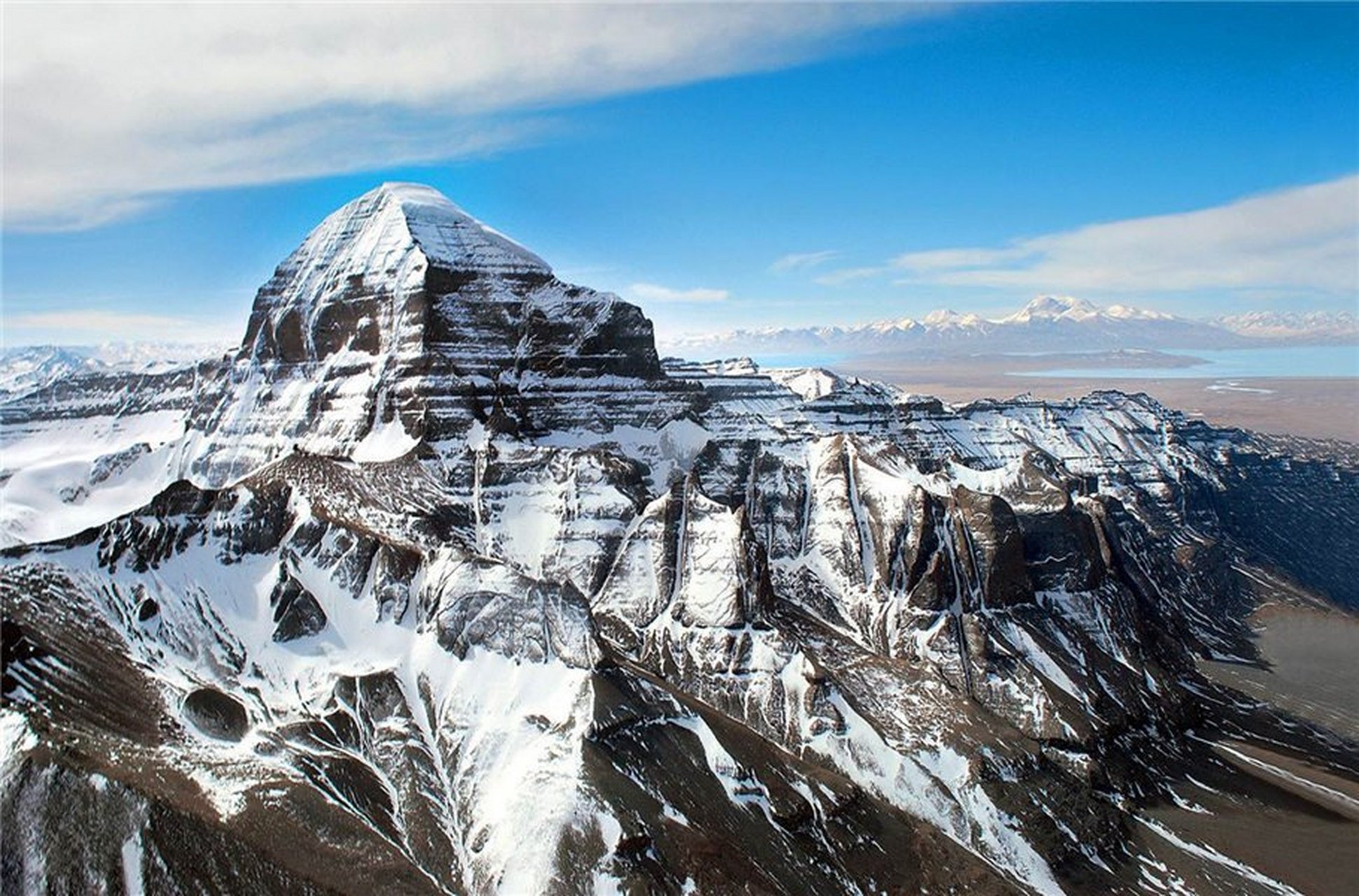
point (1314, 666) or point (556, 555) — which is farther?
point (1314, 666)

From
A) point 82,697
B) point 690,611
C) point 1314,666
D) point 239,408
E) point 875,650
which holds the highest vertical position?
point 239,408

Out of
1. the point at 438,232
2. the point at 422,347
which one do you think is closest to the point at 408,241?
the point at 438,232

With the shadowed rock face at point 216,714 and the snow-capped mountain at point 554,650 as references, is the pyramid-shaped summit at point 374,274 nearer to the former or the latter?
the snow-capped mountain at point 554,650

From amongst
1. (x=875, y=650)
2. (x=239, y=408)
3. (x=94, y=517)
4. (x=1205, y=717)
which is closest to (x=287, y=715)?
(x=875, y=650)

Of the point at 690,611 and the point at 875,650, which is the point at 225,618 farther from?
the point at 875,650

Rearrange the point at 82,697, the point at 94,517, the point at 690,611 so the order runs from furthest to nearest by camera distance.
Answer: the point at 94,517
the point at 690,611
the point at 82,697

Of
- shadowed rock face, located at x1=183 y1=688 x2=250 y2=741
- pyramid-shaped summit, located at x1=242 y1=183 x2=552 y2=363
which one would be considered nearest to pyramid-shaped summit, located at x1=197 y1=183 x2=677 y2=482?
pyramid-shaped summit, located at x1=242 y1=183 x2=552 y2=363

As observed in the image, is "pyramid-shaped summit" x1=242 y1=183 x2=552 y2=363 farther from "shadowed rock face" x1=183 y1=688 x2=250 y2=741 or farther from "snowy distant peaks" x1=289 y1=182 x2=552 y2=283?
"shadowed rock face" x1=183 y1=688 x2=250 y2=741

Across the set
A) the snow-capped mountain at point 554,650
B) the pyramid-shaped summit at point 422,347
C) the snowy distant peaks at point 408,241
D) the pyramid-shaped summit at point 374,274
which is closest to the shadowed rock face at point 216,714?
the snow-capped mountain at point 554,650

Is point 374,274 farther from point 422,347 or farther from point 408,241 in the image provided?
point 422,347
